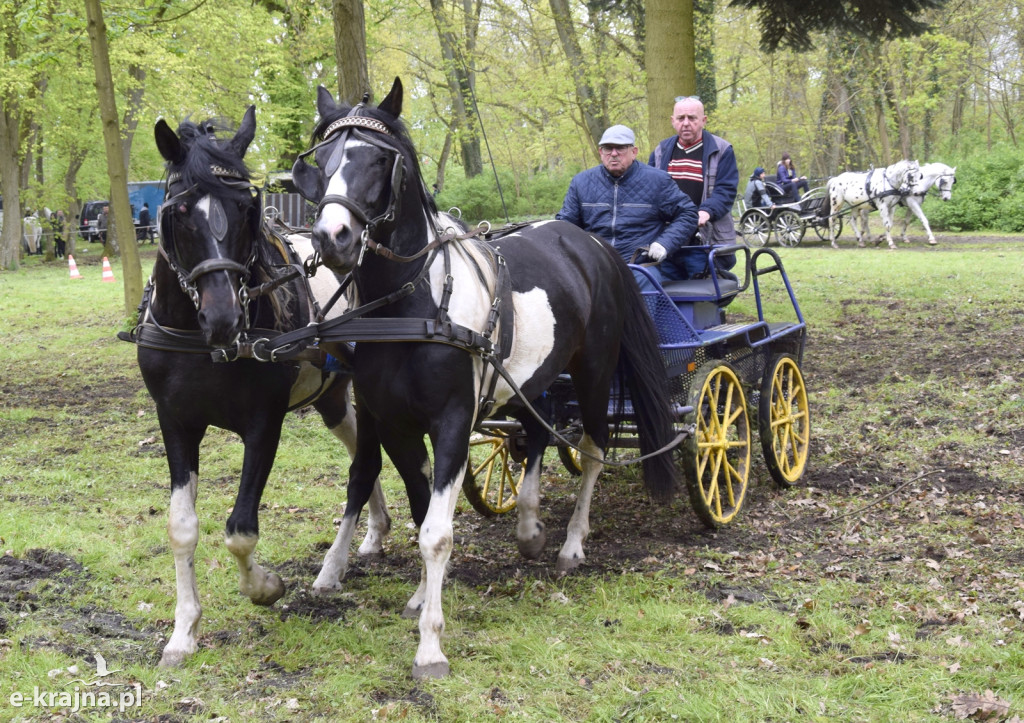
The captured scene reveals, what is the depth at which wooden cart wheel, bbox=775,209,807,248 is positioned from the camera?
23016 millimetres

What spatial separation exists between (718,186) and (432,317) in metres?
3.54

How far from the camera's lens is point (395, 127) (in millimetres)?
3820

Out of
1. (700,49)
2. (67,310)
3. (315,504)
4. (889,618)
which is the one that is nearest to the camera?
(889,618)

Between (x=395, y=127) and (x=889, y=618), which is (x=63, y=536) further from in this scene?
(x=889, y=618)

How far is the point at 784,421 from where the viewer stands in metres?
6.14

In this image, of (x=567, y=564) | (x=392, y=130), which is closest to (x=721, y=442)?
(x=567, y=564)

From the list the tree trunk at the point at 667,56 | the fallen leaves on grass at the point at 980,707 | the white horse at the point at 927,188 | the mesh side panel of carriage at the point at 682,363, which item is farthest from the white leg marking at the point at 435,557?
the white horse at the point at 927,188

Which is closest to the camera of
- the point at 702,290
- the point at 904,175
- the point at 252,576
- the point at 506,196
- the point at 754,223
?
the point at 252,576

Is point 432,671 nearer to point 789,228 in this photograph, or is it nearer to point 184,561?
point 184,561

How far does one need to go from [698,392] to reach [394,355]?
2063 millimetres

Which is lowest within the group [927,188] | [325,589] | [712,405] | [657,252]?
[325,589]

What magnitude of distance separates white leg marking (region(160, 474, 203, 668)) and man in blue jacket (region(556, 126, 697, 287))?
9.69ft

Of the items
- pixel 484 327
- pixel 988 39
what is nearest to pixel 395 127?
pixel 484 327

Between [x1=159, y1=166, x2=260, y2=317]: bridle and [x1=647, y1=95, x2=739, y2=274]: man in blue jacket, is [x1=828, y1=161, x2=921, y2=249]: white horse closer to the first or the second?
[x1=647, y1=95, x2=739, y2=274]: man in blue jacket
